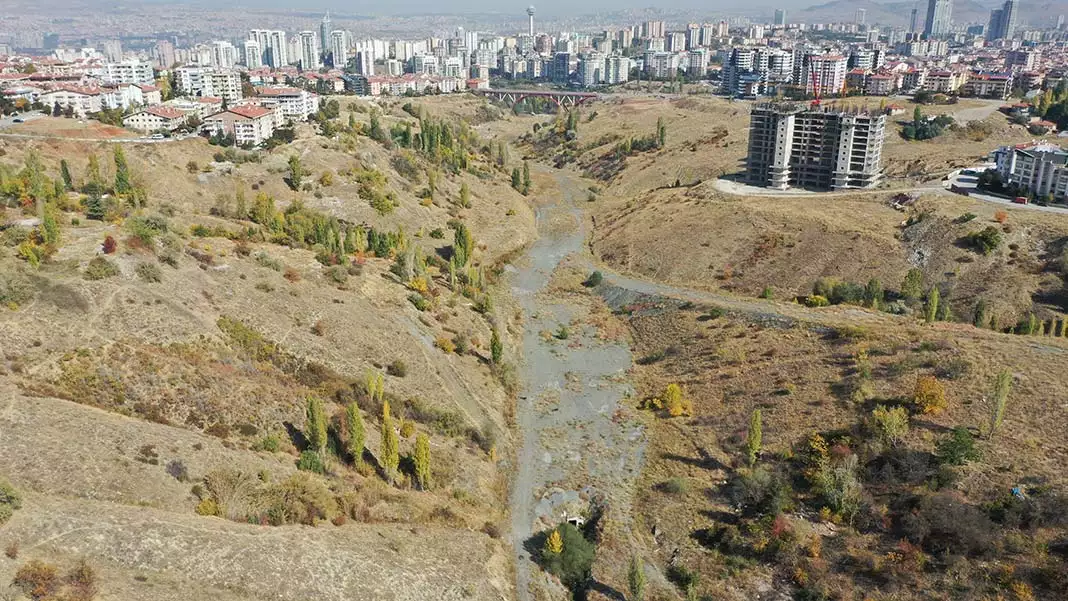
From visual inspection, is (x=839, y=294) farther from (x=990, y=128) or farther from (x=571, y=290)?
(x=990, y=128)

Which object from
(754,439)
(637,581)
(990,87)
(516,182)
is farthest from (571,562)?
(990,87)

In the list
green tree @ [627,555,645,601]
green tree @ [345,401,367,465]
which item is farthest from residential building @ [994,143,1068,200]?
green tree @ [345,401,367,465]

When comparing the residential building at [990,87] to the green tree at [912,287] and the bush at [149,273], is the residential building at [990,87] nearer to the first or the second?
the green tree at [912,287]

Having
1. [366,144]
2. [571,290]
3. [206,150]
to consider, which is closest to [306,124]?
[366,144]

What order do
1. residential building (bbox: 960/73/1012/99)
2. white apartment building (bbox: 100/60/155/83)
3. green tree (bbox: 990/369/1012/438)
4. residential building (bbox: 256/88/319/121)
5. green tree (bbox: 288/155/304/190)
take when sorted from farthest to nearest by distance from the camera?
residential building (bbox: 960/73/1012/99) < white apartment building (bbox: 100/60/155/83) < residential building (bbox: 256/88/319/121) < green tree (bbox: 288/155/304/190) < green tree (bbox: 990/369/1012/438)

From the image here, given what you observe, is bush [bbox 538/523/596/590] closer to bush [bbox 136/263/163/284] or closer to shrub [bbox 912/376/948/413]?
shrub [bbox 912/376/948/413]

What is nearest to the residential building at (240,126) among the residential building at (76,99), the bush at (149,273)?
the residential building at (76,99)
